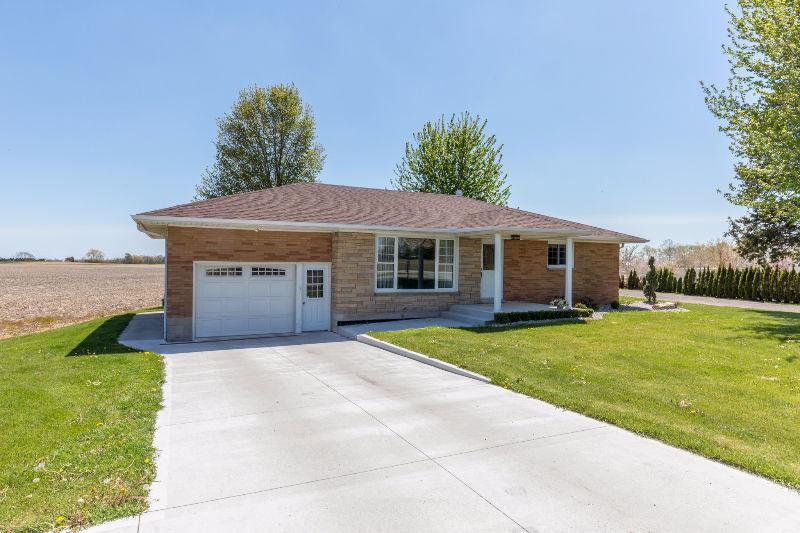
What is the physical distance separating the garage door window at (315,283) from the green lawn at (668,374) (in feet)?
10.4

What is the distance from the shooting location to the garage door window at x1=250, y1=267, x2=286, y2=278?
1307 cm

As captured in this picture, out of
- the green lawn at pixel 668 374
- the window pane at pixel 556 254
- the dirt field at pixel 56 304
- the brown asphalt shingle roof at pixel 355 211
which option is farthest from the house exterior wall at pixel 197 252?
the window pane at pixel 556 254

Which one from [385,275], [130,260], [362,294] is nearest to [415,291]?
[385,275]

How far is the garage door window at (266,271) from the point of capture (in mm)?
13070

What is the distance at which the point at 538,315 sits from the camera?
14.5 m

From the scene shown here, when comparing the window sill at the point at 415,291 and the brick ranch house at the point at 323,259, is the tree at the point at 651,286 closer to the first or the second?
the brick ranch house at the point at 323,259

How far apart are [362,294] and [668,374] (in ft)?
28.8

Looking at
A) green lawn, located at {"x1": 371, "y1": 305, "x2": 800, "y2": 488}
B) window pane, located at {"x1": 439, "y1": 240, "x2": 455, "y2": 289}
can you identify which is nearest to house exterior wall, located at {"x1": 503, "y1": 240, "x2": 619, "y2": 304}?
window pane, located at {"x1": 439, "y1": 240, "x2": 455, "y2": 289}

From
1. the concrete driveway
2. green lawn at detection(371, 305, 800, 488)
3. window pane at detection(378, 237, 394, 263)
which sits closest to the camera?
the concrete driveway

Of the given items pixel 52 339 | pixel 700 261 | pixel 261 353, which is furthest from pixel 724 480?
pixel 700 261

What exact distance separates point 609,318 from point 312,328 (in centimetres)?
1069

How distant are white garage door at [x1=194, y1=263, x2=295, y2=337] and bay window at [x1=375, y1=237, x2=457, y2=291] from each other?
9.89 ft

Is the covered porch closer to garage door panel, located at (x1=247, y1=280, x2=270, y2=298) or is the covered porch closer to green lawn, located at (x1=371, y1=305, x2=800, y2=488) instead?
green lawn, located at (x1=371, y1=305, x2=800, y2=488)

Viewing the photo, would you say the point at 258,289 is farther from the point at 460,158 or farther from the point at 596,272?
the point at 460,158
